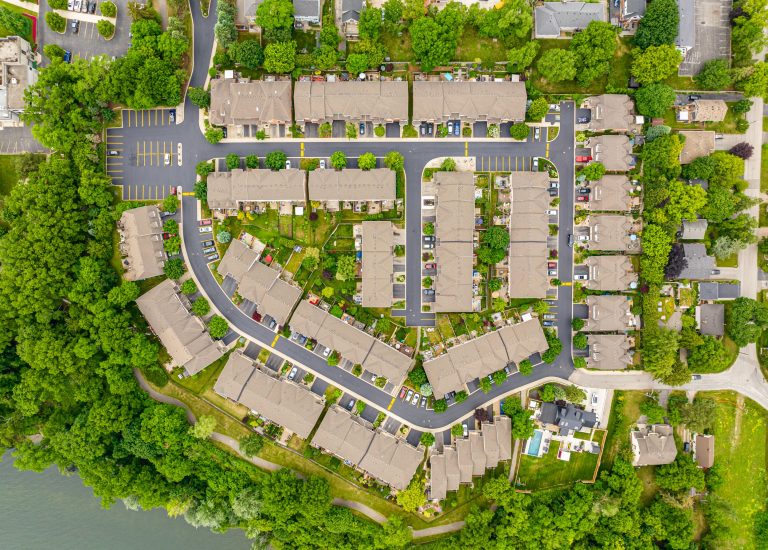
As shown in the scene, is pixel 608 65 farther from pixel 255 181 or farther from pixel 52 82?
pixel 52 82

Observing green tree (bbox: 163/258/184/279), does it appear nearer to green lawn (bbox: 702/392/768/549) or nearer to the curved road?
the curved road

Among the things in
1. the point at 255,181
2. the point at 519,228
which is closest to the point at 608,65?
the point at 519,228

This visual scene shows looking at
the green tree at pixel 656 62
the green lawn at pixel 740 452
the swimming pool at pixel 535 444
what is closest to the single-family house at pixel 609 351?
the swimming pool at pixel 535 444

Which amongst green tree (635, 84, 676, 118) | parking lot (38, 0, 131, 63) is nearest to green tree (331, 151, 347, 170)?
parking lot (38, 0, 131, 63)

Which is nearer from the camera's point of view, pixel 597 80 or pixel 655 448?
pixel 655 448

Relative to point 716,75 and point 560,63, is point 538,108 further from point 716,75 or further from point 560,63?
point 716,75

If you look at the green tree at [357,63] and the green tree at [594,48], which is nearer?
the green tree at [594,48]

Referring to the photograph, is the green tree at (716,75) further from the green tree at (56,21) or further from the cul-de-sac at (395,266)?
the green tree at (56,21)

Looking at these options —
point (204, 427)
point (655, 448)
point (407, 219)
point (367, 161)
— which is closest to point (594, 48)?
point (407, 219)
